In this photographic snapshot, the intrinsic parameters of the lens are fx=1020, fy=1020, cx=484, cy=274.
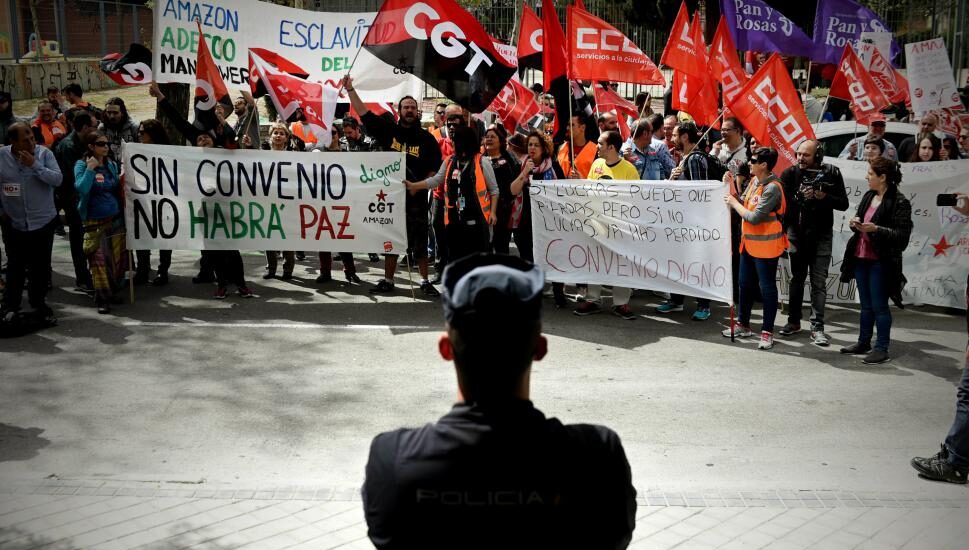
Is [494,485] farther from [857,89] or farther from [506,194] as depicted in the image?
[857,89]

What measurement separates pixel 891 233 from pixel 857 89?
433 cm

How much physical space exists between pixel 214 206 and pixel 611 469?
8908mm

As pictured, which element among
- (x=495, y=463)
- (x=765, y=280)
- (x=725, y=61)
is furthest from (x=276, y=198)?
(x=495, y=463)

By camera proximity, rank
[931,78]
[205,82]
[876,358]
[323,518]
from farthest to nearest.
A: 1. [931,78]
2. [205,82]
3. [876,358]
4. [323,518]

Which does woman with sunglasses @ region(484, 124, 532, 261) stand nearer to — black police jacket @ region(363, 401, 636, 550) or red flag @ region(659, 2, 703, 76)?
red flag @ region(659, 2, 703, 76)

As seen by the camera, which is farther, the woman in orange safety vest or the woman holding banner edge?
the woman in orange safety vest

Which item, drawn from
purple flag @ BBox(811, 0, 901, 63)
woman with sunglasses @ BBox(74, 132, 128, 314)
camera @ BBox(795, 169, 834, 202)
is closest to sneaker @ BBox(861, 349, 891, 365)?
camera @ BBox(795, 169, 834, 202)

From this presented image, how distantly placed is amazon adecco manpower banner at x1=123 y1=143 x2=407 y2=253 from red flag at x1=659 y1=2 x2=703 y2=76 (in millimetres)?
3749

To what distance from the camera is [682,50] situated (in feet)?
40.0

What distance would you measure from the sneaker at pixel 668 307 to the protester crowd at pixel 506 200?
15mm

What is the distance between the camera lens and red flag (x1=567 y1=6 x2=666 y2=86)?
11219 mm

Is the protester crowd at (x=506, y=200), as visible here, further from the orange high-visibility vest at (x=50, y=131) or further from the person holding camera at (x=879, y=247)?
the orange high-visibility vest at (x=50, y=131)

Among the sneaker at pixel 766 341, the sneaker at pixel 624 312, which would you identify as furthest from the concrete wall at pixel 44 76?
the sneaker at pixel 766 341

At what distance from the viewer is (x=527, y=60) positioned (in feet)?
46.7
